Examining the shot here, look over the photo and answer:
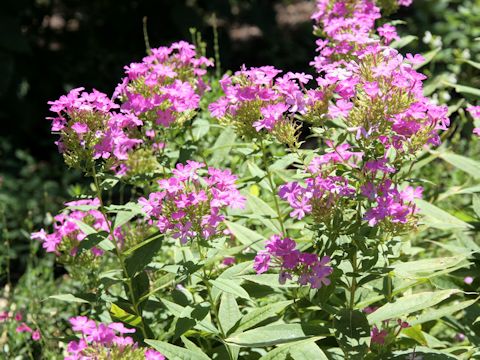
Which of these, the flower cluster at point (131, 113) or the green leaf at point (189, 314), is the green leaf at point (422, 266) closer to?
the green leaf at point (189, 314)

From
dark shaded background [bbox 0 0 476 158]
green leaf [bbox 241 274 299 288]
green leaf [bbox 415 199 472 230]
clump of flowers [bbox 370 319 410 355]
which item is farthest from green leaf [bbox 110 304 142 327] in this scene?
dark shaded background [bbox 0 0 476 158]

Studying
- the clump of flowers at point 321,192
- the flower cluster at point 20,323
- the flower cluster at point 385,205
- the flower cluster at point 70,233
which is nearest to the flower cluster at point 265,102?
the clump of flowers at point 321,192

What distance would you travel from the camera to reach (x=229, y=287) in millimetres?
2277

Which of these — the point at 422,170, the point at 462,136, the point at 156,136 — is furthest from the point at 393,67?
the point at 462,136

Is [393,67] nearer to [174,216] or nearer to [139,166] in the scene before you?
[174,216]

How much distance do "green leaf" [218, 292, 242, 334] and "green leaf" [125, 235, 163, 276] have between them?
0.85 feet

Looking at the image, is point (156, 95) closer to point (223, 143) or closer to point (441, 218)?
point (223, 143)

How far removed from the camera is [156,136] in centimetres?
272

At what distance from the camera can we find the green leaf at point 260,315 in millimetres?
2326

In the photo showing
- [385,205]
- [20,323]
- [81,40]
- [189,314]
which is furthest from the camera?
[81,40]

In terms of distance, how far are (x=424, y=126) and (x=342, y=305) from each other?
671 mm

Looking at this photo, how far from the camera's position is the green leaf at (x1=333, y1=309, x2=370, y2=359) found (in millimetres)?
2172

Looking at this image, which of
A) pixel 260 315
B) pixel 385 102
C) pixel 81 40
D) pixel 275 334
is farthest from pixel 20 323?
pixel 81 40

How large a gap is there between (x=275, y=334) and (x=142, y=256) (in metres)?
0.49
